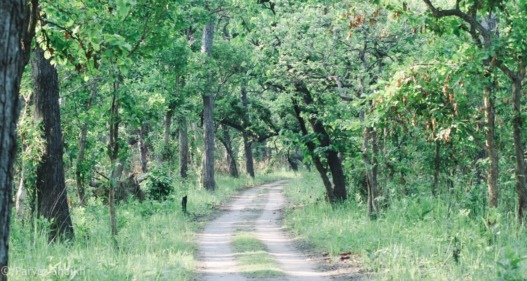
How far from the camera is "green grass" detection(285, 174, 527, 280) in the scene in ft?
28.0

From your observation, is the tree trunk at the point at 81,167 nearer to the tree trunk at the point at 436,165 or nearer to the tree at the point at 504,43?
the tree trunk at the point at 436,165

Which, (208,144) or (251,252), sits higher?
(208,144)

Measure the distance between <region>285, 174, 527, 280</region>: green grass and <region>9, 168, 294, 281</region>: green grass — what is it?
3.14 m

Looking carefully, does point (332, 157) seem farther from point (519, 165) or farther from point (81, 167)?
point (519, 165)

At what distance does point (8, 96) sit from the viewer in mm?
3959

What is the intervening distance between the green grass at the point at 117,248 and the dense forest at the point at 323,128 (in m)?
0.05

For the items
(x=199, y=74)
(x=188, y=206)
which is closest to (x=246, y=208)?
(x=188, y=206)

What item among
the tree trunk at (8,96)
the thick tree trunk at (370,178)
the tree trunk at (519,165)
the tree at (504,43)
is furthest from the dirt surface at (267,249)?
the tree trunk at (8,96)

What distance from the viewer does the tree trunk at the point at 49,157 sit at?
1185cm

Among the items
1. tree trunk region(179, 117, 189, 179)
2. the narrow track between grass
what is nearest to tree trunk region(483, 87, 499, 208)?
the narrow track between grass

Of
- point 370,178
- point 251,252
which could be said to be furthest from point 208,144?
point 251,252

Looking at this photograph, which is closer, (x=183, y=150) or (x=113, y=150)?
(x=113, y=150)

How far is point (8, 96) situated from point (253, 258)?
825 centimetres

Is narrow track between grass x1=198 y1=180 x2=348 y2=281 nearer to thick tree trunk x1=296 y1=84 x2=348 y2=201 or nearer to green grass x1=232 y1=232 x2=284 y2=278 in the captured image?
green grass x1=232 y1=232 x2=284 y2=278
